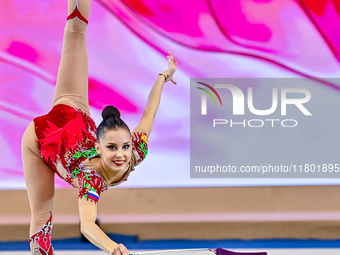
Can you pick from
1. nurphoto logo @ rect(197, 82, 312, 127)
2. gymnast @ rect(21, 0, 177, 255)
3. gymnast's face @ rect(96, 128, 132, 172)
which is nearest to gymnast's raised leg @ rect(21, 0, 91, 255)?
gymnast @ rect(21, 0, 177, 255)

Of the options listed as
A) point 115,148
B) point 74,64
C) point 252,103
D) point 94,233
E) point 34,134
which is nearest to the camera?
point 94,233

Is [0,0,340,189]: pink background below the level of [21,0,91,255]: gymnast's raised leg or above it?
above

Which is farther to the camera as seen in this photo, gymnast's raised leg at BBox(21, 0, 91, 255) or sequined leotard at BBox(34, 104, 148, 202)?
gymnast's raised leg at BBox(21, 0, 91, 255)

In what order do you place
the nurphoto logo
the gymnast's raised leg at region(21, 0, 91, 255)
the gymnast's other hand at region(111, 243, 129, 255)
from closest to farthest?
the gymnast's other hand at region(111, 243, 129, 255) < the gymnast's raised leg at region(21, 0, 91, 255) < the nurphoto logo

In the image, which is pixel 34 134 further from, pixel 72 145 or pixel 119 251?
pixel 119 251

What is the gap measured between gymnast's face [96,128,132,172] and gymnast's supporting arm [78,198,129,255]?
7.5 inches

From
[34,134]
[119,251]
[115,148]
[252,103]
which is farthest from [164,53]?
[119,251]

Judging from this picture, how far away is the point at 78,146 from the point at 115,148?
0.30 meters

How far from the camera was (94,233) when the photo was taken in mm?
1545

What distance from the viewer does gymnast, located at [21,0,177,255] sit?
66.0 inches

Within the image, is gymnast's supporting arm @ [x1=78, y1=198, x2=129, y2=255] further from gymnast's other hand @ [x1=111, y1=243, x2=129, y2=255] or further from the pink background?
the pink background

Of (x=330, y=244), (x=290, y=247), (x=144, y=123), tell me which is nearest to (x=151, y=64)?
(x=144, y=123)

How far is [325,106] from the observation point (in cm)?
338

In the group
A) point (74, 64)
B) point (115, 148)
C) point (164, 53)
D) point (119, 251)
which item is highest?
point (164, 53)
